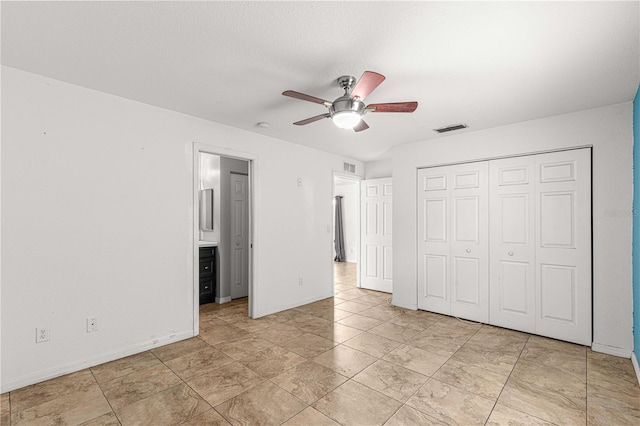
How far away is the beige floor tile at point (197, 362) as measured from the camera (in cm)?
267

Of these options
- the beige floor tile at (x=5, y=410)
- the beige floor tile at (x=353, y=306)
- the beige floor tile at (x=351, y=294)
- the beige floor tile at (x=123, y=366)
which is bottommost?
the beige floor tile at (x=351, y=294)

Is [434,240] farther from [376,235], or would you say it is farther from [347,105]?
[347,105]

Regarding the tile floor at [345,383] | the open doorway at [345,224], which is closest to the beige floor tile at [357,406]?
the tile floor at [345,383]

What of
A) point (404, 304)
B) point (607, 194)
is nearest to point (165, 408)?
point (404, 304)

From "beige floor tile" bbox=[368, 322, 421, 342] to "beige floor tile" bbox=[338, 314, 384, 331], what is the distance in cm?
9

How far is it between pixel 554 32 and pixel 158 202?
3555 millimetres

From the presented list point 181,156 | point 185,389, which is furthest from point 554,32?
Answer: point 185,389

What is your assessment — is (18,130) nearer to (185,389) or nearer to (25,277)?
(25,277)

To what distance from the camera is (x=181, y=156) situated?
3.38 metres

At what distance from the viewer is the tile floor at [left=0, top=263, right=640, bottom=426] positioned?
6.79ft

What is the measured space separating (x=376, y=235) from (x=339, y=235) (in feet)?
12.5

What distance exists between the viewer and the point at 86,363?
269 cm

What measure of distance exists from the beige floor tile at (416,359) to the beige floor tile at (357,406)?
0.57m

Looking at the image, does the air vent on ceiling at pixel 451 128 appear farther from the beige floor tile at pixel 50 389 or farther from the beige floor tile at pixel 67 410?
the beige floor tile at pixel 50 389
